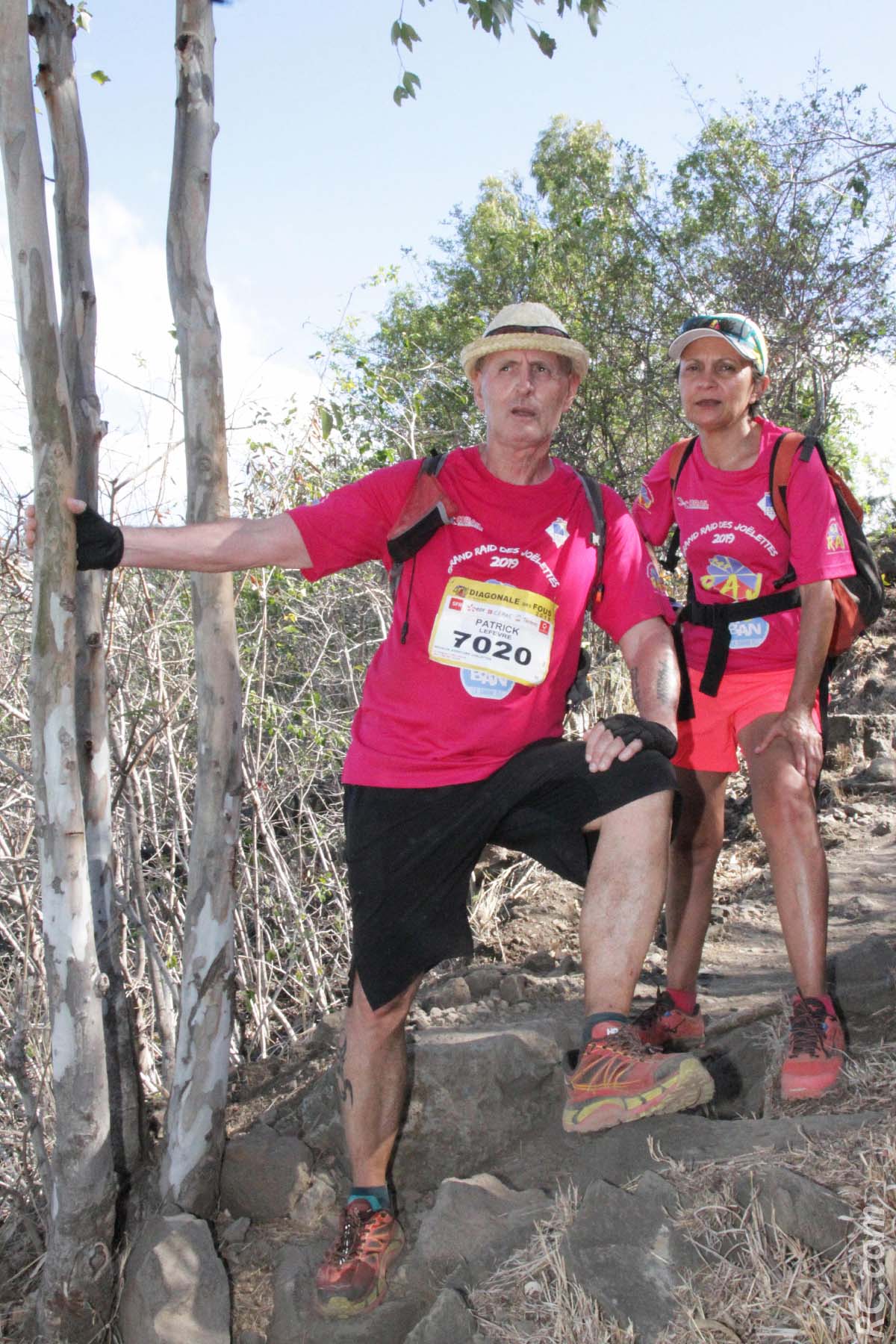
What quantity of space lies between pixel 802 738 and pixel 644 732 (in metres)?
0.55

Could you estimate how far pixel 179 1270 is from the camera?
3.00m

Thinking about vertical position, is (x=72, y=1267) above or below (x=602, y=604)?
below

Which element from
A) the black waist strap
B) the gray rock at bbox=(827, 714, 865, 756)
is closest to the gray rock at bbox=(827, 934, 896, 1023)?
the black waist strap

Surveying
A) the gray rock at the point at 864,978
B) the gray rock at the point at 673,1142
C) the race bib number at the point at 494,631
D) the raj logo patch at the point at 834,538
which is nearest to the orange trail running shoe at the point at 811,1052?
the gray rock at the point at 673,1142

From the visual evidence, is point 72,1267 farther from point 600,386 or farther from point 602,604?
point 600,386

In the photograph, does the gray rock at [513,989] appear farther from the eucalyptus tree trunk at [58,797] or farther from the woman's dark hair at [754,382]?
the woman's dark hair at [754,382]

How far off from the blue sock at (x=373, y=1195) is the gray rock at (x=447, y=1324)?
1.42 ft

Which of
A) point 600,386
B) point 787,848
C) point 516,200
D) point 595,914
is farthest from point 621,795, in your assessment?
point 516,200

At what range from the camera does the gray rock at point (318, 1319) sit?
2.78m

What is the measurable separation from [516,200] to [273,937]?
16420mm

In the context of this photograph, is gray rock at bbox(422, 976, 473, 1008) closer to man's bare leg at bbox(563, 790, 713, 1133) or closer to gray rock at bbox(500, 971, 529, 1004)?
gray rock at bbox(500, 971, 529, 1004)

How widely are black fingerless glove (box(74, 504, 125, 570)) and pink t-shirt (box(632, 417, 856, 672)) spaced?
1.78m

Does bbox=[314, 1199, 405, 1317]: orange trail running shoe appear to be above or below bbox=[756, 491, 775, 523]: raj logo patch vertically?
below

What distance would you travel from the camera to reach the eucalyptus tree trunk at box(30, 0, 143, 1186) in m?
3.16
